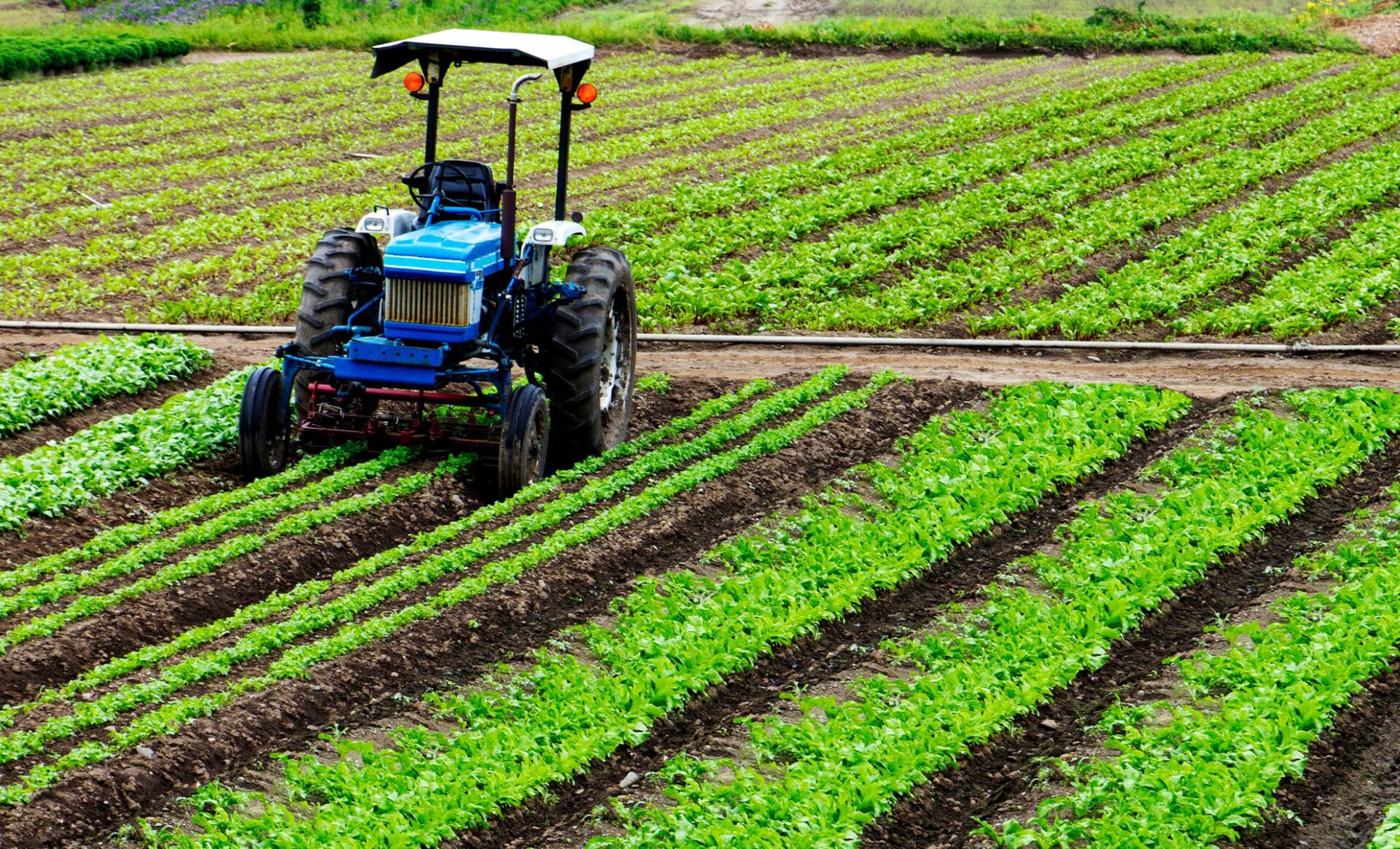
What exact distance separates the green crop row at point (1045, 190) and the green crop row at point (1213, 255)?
78.9 inches

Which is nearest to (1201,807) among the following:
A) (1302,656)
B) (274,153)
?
(1302,656)

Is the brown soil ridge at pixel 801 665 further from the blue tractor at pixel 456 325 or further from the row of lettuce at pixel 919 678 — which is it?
the blue tractor at pixel 456 325

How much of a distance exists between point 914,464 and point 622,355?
8.41ft

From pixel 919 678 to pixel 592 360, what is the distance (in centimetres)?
412

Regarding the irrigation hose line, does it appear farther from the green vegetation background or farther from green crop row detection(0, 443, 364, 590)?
the green vegetation background

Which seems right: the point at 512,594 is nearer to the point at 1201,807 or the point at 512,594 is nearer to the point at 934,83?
the point at 1201,807

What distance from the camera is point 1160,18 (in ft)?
118

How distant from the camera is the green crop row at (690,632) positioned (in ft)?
21.7

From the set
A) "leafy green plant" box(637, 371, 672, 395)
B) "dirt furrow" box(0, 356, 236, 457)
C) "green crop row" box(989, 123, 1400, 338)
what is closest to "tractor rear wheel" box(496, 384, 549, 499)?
"leafy green plant" box(637, 371, 672, 395)

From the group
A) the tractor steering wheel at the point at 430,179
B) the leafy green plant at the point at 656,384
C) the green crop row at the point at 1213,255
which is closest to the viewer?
the tractor steering wheel at the point at 430,179

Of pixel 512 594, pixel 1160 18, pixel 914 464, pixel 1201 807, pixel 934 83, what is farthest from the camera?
pixel 1160 18

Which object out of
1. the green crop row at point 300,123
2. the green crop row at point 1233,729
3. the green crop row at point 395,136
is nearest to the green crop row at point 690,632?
the green crop row at point 1233,729

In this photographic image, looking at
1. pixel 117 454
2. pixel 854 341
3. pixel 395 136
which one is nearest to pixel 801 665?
pixel 117 454

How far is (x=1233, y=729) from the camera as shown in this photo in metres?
7.39
